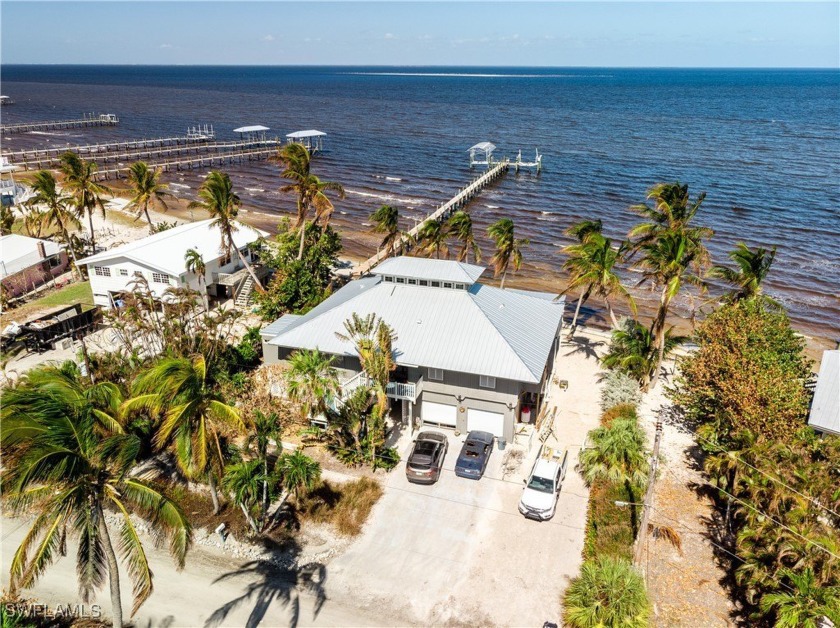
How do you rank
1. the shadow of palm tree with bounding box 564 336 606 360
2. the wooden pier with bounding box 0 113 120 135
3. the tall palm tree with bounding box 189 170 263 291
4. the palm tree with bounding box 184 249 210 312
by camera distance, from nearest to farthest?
the shadow of palm tree with bounding box 564 336 606 360
the tall palm tree with bounding box 189 170 263 291
the palm tree with bounding box 184 249 210 312
the wooden pier with bounding box 0 113 120 135

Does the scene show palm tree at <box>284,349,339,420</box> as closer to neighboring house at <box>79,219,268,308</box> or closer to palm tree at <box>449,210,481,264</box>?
neighboring house at <box>79,219,268,308</box>

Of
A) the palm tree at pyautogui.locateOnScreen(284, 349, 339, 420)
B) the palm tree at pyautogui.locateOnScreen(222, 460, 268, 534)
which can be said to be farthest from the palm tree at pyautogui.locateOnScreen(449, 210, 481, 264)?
the palm tree at pyautogui.locateOnScreen(222, 460, 268, 534)

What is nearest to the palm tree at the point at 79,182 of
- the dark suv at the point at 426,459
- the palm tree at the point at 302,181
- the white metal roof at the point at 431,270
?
the palm tree at the point at 302,181

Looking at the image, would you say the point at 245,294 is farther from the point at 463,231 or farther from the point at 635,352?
the point at 635,352

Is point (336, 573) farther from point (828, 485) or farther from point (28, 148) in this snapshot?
point (28, 148)

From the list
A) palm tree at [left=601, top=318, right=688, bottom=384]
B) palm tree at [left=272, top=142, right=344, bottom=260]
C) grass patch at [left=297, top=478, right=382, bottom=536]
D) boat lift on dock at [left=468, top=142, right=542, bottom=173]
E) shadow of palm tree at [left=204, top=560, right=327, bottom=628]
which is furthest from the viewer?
boat lift on dock at [left=468, top=142, right=542, bottom=173]

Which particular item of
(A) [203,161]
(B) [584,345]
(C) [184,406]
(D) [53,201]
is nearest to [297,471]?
(C) [184,406]

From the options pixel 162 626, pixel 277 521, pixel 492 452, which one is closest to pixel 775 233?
pixel 492 452
